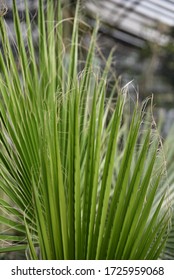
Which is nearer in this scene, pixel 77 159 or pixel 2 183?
pixel 77 159

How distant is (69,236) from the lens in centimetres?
80

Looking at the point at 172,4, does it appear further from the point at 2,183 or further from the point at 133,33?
the point at 2,183

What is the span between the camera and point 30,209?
100 cm

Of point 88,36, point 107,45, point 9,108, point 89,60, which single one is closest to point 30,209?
point 9,108

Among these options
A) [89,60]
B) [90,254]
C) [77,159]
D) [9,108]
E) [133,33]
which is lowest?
[90,254]

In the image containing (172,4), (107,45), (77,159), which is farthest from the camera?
(107,45)

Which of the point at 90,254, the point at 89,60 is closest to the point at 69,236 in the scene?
the point at 90,254

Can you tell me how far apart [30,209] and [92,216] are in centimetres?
25

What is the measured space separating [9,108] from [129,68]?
1.39 meters

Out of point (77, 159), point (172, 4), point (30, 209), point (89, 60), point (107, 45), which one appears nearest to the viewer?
point (77, 159)

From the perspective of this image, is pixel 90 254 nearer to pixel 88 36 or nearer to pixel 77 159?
pixel 77 159

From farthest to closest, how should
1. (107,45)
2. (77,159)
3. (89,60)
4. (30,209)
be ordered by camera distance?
1. (107,45)
2. (89,60)
3. (30,209)
4. (77,159)

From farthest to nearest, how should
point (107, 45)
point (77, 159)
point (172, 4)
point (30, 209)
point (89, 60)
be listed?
1. point (107, 45)
2. point (172, 4)
3. point (89, 60)
4. point (30, 209)
5. point (77, 159)

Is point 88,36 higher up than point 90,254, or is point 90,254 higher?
point 88,36
